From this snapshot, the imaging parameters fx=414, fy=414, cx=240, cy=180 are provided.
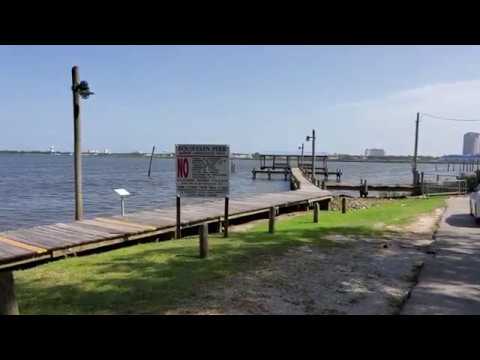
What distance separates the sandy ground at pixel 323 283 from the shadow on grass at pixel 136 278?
360mm

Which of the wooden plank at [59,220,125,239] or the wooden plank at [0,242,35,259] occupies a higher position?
the wooden plank at [59,220,125,239]

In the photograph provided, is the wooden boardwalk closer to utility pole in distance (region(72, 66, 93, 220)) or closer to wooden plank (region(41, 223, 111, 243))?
wooden plank (region(41, 223, 111, 243))

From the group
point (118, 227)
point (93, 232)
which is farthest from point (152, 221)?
point (93, 232)

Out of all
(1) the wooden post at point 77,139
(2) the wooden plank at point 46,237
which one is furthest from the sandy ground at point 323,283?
(1) the wooden post at point 77,139

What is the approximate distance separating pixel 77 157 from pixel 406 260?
9.36 m

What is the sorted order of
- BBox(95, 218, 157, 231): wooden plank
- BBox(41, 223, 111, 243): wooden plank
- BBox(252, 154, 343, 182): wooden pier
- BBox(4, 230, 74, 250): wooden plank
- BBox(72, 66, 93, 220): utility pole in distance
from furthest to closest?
BBox(252, 154, 343, 182): wooden pier, BBox(95, 218, 157, 231): wooden plank, BBox(72, 66, 93, 220): utility pole in distance, BBox(41, 223, 111, 243): wooden plank, BBox(4, 230, 74, 250): wooden plank

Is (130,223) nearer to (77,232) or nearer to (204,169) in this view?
(77,232)

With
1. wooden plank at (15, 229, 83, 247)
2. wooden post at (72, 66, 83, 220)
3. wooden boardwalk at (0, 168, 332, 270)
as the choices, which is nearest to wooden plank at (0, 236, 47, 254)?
wooden boardwalk at (0, 168, 332, 270)

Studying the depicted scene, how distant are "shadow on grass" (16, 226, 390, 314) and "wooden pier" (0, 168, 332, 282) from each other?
4.63 feet

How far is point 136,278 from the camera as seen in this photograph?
6.36 metres

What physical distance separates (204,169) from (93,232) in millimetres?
3513

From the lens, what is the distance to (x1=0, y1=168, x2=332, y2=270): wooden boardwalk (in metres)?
9.03

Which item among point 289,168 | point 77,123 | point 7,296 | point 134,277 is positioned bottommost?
point 134,277
